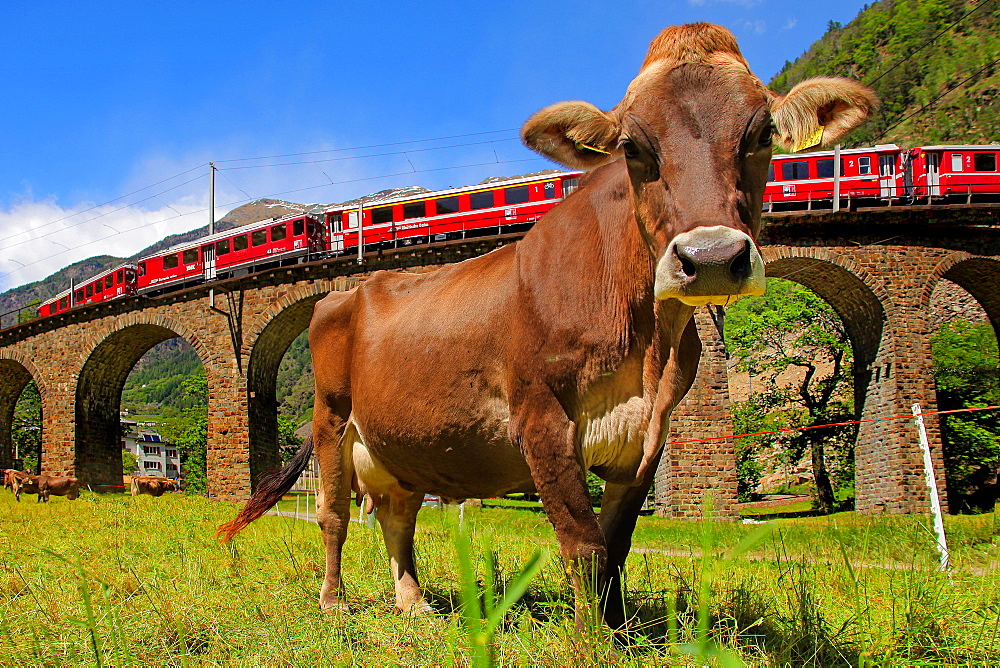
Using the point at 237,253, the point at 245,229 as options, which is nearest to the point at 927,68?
the point at 245,229

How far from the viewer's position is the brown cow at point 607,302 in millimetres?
2008

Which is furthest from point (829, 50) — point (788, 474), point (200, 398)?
point (200, 398)

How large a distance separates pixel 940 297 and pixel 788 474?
41.7 feet

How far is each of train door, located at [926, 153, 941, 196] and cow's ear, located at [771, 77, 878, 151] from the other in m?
22.1

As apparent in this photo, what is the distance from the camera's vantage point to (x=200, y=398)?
4500 cm

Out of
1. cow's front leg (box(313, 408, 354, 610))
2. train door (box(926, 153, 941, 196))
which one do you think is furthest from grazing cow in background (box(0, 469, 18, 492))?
train door (box(926, 153, 941, 196))

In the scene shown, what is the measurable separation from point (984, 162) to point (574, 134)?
79.3 feet

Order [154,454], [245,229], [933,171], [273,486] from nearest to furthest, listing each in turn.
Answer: [273,486]
[933,171]
[245,229]
[154,454]

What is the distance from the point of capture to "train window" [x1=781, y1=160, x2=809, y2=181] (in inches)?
808

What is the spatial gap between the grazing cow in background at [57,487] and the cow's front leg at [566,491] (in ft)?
56.0

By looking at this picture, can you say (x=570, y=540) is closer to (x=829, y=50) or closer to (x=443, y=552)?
(x=443, y=552)

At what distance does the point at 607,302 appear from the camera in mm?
2350

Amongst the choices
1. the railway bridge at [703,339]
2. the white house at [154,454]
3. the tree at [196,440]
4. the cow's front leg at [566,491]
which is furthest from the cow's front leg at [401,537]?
the white house at [154,454]

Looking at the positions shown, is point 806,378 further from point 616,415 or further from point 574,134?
point 574,134
